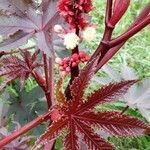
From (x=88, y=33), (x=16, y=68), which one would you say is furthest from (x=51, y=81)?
(x=88, y=33)

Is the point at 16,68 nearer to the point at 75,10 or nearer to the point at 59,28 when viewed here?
the point at 59,28

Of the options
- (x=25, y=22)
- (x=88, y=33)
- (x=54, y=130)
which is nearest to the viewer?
(x=54, y=130)

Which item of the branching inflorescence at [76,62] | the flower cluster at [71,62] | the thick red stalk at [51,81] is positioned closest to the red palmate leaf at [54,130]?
the branching inflorescence at [76,62]

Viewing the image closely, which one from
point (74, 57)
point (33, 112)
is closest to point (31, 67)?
point (74, 57)

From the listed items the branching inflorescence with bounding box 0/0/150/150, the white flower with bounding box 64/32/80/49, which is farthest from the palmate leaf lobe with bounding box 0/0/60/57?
the white flower with bounding box 64/32/80/49

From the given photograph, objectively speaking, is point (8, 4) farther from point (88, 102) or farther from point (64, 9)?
point (88, 102)

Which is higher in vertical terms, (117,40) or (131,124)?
(117,40)

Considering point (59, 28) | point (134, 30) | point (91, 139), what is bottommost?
point (91, 139)

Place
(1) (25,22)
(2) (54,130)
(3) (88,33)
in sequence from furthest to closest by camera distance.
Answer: (1) (25,22) < (3) (88,33) < (2) (54,130)
